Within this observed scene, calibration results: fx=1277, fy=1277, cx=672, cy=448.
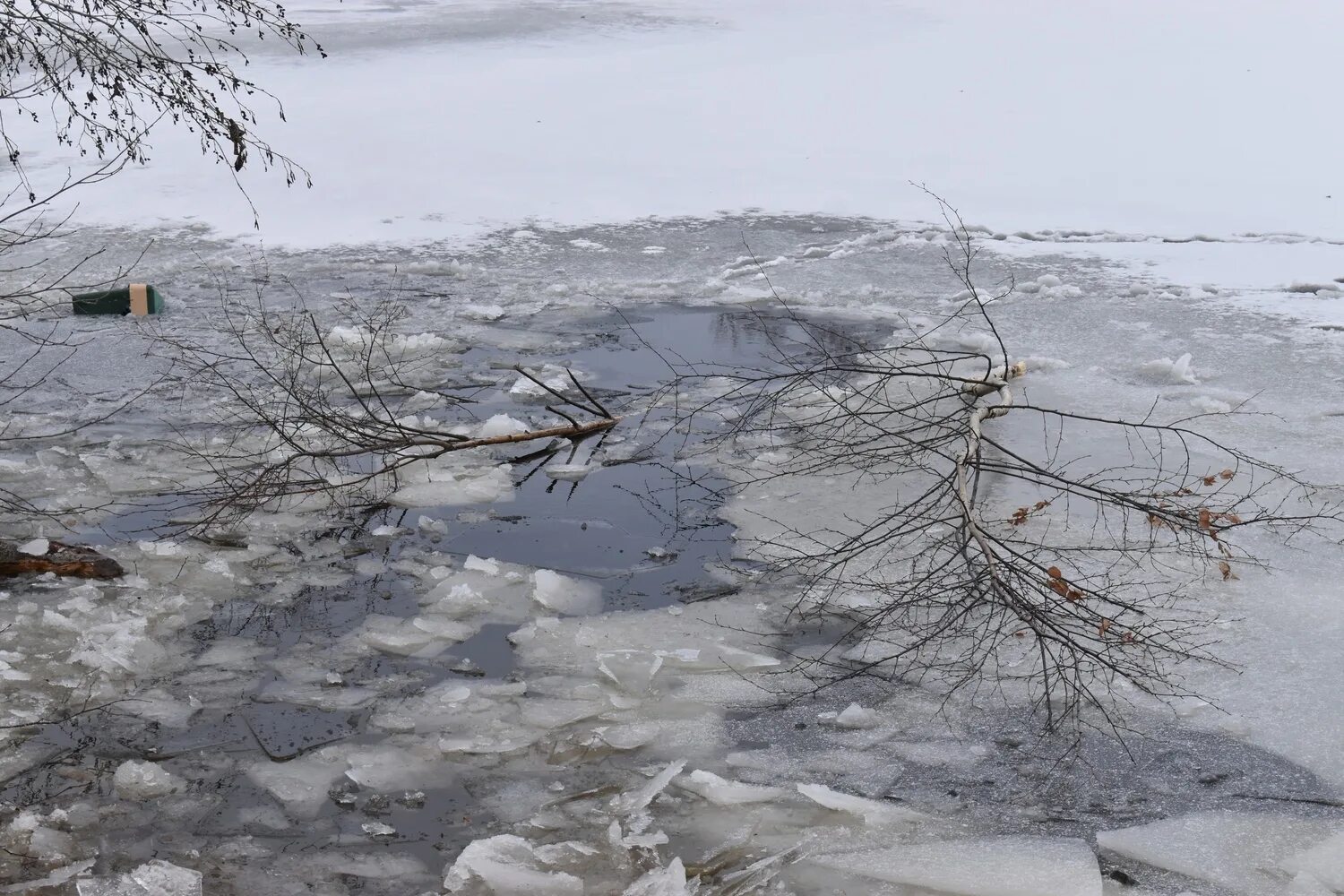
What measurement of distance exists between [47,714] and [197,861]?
939mm

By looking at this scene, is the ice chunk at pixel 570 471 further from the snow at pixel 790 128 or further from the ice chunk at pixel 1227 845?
the snow at pixel 790 128

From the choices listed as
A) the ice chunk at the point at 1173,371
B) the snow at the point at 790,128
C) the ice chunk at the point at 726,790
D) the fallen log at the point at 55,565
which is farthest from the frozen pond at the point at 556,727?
the snow at the point at 790,128

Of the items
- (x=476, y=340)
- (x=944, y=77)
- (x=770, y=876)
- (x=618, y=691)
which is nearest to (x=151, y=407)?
(x=476, y=340)

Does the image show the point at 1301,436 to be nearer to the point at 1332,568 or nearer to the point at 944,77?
the point at 1332,568

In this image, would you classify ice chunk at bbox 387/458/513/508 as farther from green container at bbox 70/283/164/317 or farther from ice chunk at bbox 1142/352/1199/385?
ice chunk at bbox 1142/352/1199/385

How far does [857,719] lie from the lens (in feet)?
12.0

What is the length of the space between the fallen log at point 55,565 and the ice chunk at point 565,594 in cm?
151

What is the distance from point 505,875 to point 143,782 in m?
1.07

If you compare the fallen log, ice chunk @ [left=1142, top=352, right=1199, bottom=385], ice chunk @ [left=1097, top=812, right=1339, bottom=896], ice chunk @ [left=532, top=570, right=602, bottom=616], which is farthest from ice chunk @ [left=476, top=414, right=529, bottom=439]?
ice chunk @ [left=1097, top=812, right=1339, bottom=896]

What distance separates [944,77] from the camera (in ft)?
48.5

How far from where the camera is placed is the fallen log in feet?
14.7

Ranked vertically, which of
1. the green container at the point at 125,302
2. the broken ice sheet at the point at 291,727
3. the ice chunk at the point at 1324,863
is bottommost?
the broken ice sheet at the point at 291,727

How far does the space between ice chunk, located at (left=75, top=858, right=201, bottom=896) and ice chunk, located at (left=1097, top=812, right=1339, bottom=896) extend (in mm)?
2169

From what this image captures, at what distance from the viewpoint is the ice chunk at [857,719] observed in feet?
11.9
